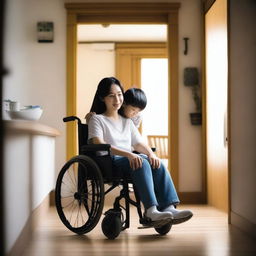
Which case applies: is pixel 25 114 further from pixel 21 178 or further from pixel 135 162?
pixel 135 162

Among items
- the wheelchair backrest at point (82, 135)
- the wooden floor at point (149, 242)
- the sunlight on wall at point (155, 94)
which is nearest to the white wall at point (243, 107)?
the wooden floor at point (149, 242)

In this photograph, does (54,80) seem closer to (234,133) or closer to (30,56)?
(30,56)

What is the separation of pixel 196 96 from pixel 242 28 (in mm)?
1501

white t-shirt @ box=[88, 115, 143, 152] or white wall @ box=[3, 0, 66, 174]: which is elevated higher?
white wall @ box=[3, 0, 66, 174]

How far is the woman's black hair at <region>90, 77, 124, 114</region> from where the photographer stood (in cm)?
274

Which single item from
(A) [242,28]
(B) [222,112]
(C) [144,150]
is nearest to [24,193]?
(C) [144,150]

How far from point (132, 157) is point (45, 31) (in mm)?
2258

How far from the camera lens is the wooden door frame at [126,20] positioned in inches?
168

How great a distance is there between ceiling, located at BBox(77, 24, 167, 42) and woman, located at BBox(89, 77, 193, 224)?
3723 millimetres

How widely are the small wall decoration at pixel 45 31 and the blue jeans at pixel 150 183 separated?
6.82 feet

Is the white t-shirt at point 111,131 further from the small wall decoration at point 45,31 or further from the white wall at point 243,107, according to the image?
the small wall decoration at point 45,31

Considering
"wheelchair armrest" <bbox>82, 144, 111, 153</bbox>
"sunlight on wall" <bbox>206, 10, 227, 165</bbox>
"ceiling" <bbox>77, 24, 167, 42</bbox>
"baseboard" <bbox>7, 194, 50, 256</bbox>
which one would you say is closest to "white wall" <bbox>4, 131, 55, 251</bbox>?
"baseboard" <bbox>7, 194, 50, 256</bbox>

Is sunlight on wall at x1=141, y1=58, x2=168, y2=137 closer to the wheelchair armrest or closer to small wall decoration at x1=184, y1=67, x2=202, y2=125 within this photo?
small wall decoration at x1=184, y1=67, x2=202, y2=125

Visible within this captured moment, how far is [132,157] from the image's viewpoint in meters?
2.44
